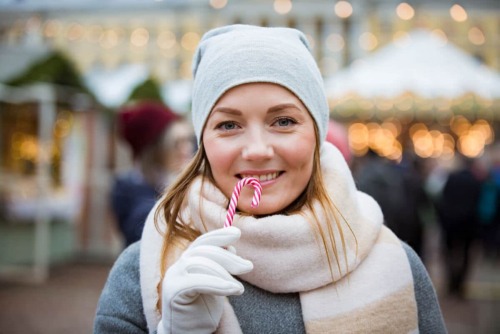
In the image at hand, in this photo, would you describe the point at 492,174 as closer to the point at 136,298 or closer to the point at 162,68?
the point at 136,298

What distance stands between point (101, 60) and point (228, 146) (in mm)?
27790

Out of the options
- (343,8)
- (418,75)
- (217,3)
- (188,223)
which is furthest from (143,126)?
(418,75)

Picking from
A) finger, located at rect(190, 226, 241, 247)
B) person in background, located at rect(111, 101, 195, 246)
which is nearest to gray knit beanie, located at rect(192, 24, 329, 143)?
finger, located at rect(190, 226, 241, 247)

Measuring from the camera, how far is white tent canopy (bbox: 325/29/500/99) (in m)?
8.04

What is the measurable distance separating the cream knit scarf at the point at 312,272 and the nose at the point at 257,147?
5.4 inches

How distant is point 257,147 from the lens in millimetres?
1260

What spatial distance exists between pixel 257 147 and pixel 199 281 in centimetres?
36

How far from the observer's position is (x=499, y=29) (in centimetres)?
2728

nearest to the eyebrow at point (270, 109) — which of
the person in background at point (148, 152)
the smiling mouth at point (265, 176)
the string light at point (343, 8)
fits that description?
the smiling mouth at point (265, 176)

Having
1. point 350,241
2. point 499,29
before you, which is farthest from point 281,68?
point 499,29

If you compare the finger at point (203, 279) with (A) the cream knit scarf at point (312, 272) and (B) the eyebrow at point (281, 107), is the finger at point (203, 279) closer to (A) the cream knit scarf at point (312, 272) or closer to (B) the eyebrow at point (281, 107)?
(A) the cream knit scarf at point (312, 272)

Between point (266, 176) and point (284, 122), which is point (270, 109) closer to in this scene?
point (284, 122)

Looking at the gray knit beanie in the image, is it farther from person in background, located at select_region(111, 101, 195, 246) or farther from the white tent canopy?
the white tent canopy

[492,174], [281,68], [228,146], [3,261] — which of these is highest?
[281,68]
